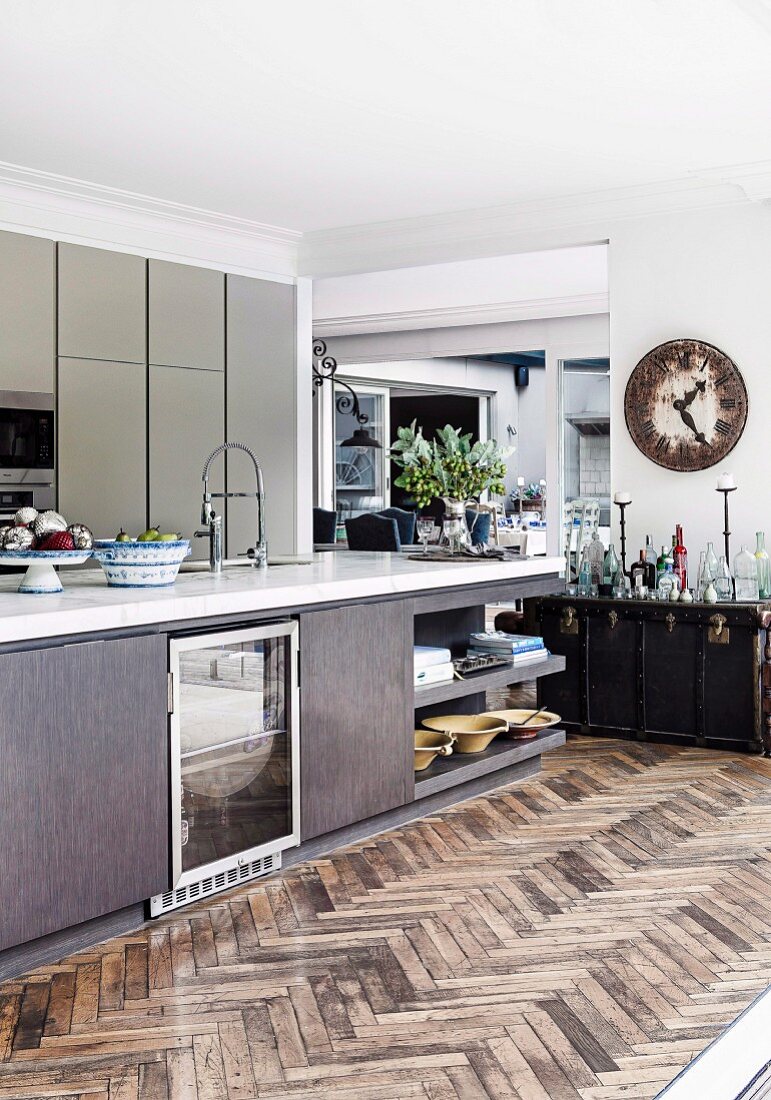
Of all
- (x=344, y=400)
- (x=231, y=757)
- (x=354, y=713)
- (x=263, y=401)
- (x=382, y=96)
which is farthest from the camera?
(x=344, y=400)

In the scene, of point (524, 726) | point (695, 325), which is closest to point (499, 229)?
point (695, 325)

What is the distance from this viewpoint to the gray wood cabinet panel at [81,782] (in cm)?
271

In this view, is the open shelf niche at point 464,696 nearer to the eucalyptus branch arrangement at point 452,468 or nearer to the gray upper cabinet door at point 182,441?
the eucalyptus branch arrangement at point 452,468

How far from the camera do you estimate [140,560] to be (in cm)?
333

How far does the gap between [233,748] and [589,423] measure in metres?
6.38

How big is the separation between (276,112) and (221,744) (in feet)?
8.50

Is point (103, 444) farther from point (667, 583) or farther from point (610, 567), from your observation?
point (667, 583)

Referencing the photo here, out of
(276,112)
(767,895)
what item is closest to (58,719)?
(767,895)

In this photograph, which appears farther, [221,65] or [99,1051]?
[221,65]

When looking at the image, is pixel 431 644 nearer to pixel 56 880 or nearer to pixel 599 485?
pixel 56 880

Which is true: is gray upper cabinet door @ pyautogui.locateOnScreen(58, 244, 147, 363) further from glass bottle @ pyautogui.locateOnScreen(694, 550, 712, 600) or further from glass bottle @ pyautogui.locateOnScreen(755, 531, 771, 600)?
glass bottle @ pyautogui.locateOnScreen(755, 531, 771, 600)

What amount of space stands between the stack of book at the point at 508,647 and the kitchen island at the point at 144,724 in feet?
1.60

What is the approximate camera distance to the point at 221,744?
3285 mm

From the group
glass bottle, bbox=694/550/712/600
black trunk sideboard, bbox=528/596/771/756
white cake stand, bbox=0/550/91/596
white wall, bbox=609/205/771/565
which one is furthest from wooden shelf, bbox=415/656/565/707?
white cake stand, bbox=0/550/91/596
